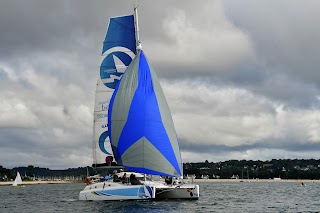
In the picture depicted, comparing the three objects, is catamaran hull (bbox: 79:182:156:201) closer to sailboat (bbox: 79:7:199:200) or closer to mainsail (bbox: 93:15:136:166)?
sailboat (bbox: 79:7:199:200)

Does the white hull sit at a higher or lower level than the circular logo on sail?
lower

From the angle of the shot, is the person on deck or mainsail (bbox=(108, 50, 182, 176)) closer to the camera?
mainsail (bbox=(108, 50, 182, 176))

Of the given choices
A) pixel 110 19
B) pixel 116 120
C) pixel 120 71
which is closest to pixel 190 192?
pixel 116 120

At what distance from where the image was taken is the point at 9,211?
43.6 meters

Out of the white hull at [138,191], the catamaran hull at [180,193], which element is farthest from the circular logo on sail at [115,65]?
the catamaran hull at [180,193]

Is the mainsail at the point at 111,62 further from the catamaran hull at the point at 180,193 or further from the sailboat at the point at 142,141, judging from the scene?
the catamaran hull at the point at 180,193

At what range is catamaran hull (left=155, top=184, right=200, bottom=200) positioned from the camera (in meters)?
44.5

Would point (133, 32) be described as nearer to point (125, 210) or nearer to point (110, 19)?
point (110, 19)

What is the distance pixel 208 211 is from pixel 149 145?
6648mm

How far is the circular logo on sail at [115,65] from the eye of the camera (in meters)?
50.0

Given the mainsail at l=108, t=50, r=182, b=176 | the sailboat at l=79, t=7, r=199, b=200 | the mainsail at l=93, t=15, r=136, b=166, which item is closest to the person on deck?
the sailboat at l=79, t=7, r=199, b=200

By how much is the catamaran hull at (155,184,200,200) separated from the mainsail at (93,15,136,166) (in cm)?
796

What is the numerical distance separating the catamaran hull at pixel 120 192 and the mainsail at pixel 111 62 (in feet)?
20.9

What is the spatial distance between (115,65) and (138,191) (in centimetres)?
1364
